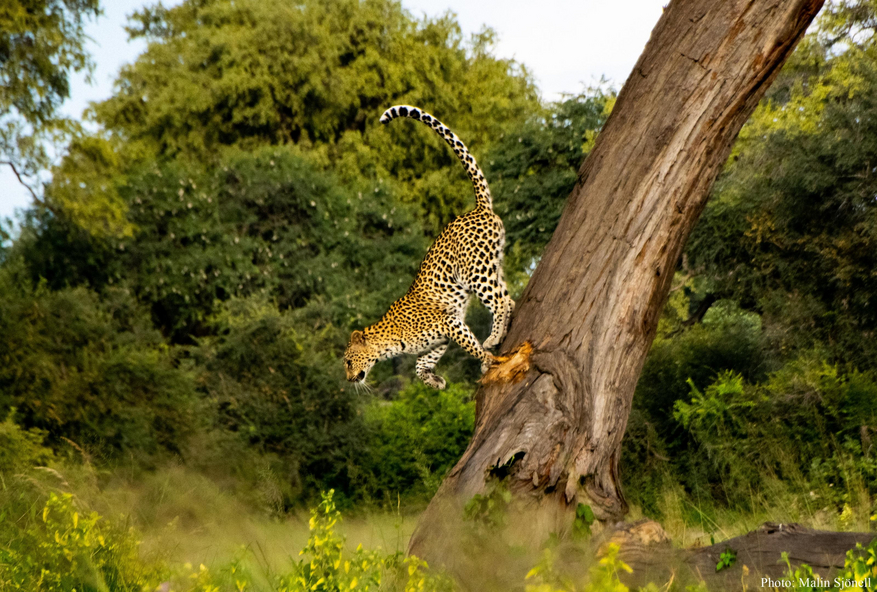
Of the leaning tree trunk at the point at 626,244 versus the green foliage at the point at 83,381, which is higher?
the green foliage at the point at 83,381

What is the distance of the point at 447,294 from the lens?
742 centimetres

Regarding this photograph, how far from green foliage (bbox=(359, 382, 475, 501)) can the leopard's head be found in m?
4.44

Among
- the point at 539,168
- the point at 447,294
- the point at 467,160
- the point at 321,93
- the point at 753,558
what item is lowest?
the point at 753,558

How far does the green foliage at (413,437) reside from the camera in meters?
12.4

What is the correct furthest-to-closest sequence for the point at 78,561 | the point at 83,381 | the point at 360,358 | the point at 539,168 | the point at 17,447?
the point at 539,168, the point at 83,381, the point at 17,447, the point at 360,358, the point at 78,561

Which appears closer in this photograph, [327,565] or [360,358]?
[327,565]

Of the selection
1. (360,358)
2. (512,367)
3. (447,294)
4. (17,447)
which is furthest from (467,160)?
(17,447)

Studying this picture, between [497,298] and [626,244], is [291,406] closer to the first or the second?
[497,298]

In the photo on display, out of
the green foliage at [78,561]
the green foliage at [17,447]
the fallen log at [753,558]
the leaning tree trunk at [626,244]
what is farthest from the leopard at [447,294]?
the green foliage at [17,447]

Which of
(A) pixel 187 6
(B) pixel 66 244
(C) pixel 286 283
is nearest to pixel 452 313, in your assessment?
(C) pixel 286 283

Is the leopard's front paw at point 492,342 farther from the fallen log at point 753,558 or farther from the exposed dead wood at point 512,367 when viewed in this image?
the fallen log at point 753,558

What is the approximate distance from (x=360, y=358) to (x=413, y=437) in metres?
4.95

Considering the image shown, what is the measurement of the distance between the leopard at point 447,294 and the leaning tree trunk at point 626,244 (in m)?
1.30

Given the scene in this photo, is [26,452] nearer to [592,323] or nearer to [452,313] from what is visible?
[452,313]
